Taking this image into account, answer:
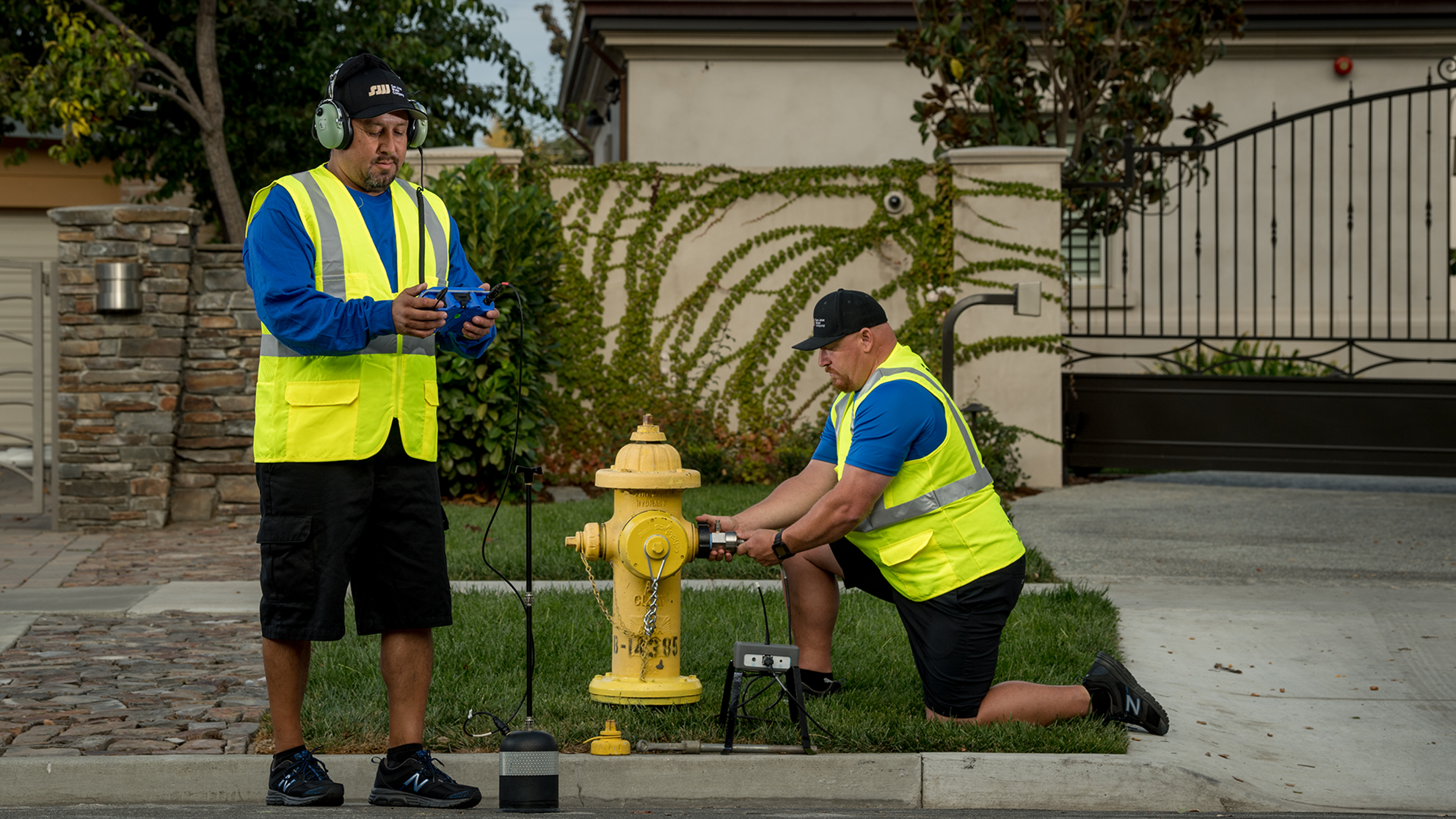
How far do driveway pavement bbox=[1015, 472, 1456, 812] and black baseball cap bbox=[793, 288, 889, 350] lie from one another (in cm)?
173

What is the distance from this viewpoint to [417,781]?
435cm

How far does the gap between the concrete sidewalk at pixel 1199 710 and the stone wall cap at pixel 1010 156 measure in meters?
3.47

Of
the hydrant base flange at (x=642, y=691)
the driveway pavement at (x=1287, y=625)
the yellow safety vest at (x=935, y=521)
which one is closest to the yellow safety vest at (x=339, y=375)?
the hydrant base flange at (x=642, y=691)

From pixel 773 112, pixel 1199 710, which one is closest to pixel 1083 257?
pixel 773 112

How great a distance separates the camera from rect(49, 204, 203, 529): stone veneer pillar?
33.8 feet

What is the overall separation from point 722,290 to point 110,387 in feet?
16.4

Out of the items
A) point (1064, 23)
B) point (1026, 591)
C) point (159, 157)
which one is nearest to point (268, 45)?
point (159, 157)

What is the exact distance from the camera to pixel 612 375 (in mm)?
12148

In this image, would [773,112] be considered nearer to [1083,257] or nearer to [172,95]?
[1083,257]

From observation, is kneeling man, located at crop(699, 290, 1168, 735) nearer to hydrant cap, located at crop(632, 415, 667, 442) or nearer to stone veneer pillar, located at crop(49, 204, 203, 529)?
hydrant cap, located at crop(632, 415, 667, 442)

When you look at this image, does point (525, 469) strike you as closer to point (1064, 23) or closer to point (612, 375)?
point (612, 375)

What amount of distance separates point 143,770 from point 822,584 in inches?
95.7

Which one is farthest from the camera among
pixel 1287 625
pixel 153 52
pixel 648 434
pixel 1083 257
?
pixel 1083 257

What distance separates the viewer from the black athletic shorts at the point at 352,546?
414cm
